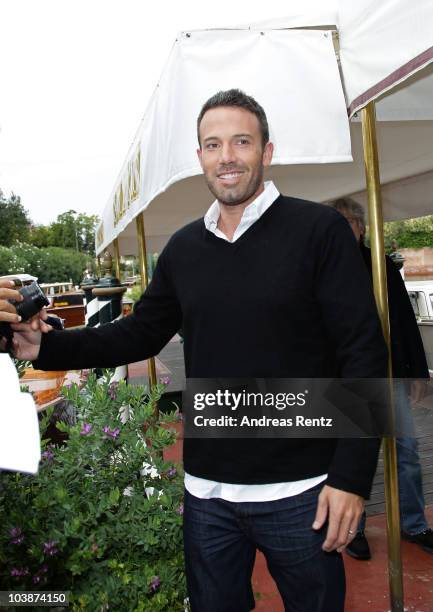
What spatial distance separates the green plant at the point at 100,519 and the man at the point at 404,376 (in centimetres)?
111

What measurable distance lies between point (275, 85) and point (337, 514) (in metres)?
1.39

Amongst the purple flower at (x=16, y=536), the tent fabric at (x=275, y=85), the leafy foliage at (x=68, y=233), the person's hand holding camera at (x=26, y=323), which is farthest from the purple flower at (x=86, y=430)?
the leafy foliage at (x=68, y=233)

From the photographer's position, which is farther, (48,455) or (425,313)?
(425,313)

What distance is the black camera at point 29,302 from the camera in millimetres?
1521

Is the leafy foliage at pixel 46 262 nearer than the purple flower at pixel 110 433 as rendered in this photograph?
No

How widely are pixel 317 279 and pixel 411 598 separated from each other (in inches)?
76.6

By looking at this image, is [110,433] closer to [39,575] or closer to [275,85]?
[39,575]

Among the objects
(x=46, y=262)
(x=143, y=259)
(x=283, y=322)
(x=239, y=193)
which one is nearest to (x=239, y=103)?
(x=239, y=193)

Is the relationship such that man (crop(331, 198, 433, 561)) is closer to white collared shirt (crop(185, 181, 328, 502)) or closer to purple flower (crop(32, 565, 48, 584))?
white collared shirt (crop(185, 181, 328, 502))

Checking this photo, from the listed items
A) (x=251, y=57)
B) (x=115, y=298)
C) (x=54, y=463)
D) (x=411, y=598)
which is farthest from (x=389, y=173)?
(x=54, y=463)

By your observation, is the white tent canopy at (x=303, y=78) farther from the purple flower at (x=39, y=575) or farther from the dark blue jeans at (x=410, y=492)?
the dark blue jeans at (x=410, y=492)

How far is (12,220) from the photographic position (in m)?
62.0

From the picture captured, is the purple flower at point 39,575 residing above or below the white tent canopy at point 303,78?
below

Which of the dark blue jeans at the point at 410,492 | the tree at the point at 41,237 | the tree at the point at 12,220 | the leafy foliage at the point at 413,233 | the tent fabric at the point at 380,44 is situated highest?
the tree at the point at 41,237
